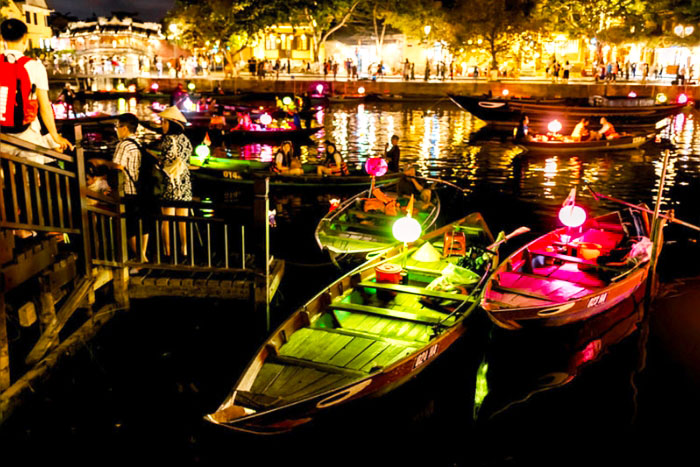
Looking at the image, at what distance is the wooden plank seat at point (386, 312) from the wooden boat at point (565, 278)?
76cm

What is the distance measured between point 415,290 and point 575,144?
58.4 ft

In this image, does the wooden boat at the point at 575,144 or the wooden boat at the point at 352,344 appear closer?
the wooden boat at the point at 352,344

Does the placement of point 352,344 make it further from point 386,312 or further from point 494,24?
point 494,24

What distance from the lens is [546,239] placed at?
10.6 m

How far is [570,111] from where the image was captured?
28.1 metres

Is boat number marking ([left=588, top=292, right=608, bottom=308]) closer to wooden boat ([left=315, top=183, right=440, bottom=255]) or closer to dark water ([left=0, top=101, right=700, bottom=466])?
dark water ([left=0, top=101, right=700, bottom=466])

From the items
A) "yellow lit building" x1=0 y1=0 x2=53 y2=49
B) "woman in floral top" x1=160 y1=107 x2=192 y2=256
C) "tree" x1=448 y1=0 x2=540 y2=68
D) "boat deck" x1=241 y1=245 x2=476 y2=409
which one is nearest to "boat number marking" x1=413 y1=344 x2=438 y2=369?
"boat deck" x1=241 y1=245 x2=476 y2=409

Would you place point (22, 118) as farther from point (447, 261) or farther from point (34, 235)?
point (447, 261)

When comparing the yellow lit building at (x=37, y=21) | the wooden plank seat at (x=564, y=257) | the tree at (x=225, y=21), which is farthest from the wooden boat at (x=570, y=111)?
the yellow lit building at (x=37, y=21)

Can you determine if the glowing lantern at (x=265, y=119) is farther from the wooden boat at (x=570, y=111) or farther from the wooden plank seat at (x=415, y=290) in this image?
the wooden plank seat at (x=415, y=290)

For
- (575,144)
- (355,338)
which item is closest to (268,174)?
(355,338)

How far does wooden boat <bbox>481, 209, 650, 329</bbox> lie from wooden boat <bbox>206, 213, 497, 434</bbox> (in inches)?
17.2

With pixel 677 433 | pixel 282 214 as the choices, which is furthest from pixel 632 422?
pixel 282 214

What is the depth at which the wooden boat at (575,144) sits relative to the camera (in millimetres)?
23498
